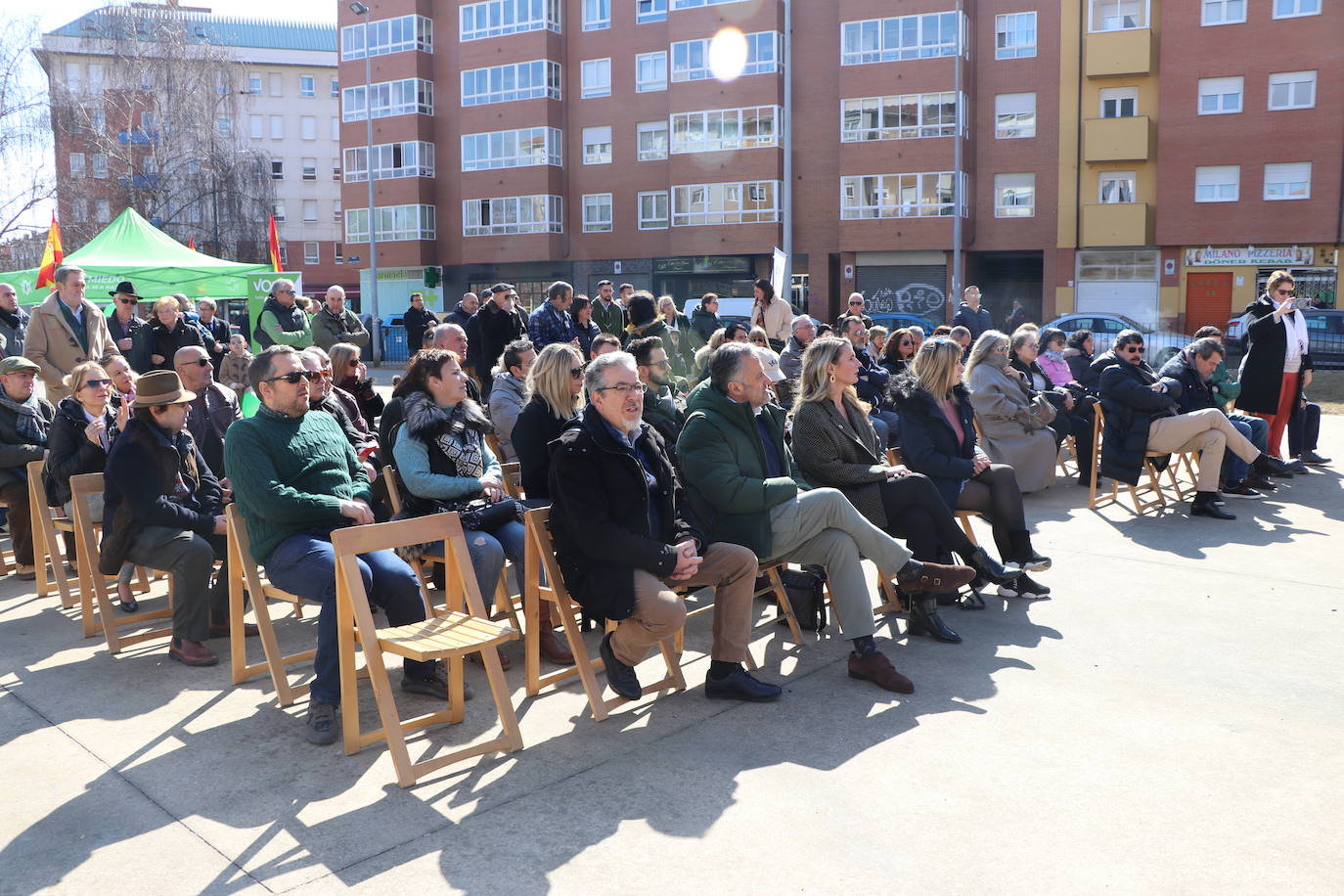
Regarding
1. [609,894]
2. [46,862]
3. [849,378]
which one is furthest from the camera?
[849,378]

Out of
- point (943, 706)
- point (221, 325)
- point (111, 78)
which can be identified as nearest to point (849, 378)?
point (943, 706)

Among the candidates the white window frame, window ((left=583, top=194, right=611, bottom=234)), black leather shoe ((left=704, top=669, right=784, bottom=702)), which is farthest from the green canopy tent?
the white window frame

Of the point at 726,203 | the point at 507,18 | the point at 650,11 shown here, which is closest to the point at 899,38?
the point at 726,203

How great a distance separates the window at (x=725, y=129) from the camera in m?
41.6

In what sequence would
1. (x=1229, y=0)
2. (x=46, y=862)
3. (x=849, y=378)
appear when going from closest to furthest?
(x=46, y=862), (x=849, y=378), (x=1229, y=0)

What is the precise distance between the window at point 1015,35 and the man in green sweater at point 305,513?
126ft

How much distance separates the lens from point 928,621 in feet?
19.7

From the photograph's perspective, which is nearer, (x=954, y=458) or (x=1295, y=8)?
(x=954, y=458)

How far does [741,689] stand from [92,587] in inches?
149

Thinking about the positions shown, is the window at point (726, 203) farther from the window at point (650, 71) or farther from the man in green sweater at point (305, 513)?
the man in green sweater at point (305, 513)

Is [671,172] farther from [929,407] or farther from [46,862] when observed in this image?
[46,862]

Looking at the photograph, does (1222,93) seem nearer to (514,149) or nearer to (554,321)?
(514,149)

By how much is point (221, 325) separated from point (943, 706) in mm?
14290

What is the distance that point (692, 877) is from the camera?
351cm
